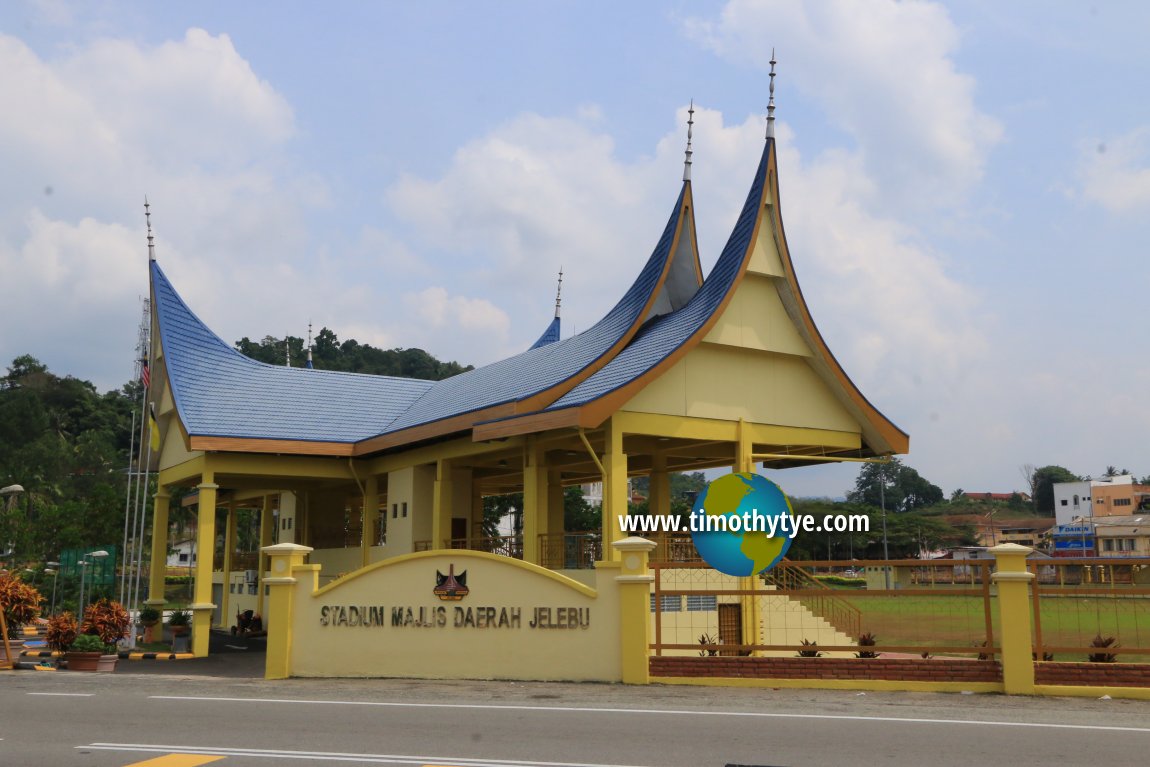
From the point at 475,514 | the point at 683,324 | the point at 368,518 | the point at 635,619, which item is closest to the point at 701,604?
the point at 635,619

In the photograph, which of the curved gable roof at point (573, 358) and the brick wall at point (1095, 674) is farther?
the curved gable roof at point (573, 358)

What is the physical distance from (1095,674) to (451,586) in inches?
349

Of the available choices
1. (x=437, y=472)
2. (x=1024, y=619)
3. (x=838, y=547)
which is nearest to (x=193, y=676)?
(x=437, y=472)

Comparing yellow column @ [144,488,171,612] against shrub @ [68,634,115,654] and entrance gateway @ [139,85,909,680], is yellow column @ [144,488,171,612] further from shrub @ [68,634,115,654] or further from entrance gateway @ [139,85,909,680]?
shrub @ [68,634,115,654]

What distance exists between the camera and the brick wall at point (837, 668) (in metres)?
13.8

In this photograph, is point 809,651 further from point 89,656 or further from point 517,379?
point 89,656

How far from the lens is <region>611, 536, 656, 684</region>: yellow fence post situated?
1455 cm

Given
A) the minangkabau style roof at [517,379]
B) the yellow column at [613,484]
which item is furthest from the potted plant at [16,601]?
the yellow column at [613,484]

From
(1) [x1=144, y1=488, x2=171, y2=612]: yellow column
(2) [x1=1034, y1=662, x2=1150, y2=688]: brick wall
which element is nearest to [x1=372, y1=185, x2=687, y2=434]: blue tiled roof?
(1) [x1=144, y1=488, x2=171, y2=612]: yellow column

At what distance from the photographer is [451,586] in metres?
16.0

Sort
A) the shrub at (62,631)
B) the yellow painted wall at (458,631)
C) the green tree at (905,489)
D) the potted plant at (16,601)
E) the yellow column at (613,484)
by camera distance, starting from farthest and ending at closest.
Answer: the green tree at (905,489) < the shrub at (62,631) < the potted plant at (16,601) < the yellow column at (613,484) < the yellow painted wall at (458,631)

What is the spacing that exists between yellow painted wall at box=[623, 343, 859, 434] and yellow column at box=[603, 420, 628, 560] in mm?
589

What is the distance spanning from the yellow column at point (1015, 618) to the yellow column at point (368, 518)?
52.7 feet

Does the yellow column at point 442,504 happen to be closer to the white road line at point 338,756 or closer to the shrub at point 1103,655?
the white road line at point 338,756
